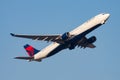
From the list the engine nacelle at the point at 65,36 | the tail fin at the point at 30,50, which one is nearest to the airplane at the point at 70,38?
the engine nacelle at the point at 65,36

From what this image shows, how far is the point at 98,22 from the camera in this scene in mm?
86188

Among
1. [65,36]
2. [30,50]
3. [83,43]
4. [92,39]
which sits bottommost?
[65,36]

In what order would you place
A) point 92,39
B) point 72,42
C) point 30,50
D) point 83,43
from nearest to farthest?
point 72,42, point 92,39, point 83,43, point 30,50

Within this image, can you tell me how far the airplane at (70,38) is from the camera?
86688mm

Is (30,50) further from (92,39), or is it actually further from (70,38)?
(70,38)

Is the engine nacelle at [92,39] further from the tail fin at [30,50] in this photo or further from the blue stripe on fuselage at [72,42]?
the tail fin at [30,50]

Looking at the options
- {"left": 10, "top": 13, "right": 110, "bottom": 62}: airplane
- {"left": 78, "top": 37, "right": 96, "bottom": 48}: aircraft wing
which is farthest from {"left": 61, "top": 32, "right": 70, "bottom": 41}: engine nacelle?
{"left": 78, "top": 37, "right": 96, "bottom": 48}: aircraft wing

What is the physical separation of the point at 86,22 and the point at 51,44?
33.2 ft

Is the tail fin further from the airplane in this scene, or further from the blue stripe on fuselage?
the blue stripe on fuselage

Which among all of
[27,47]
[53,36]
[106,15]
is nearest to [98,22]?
[106,15]

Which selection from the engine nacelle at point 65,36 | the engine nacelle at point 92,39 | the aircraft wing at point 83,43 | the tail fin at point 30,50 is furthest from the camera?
the tail fin at point 30,50

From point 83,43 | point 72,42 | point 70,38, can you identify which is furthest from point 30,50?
point 70,38

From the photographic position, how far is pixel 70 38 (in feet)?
287

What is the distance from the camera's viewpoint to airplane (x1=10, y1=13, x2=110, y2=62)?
86.7 metres
